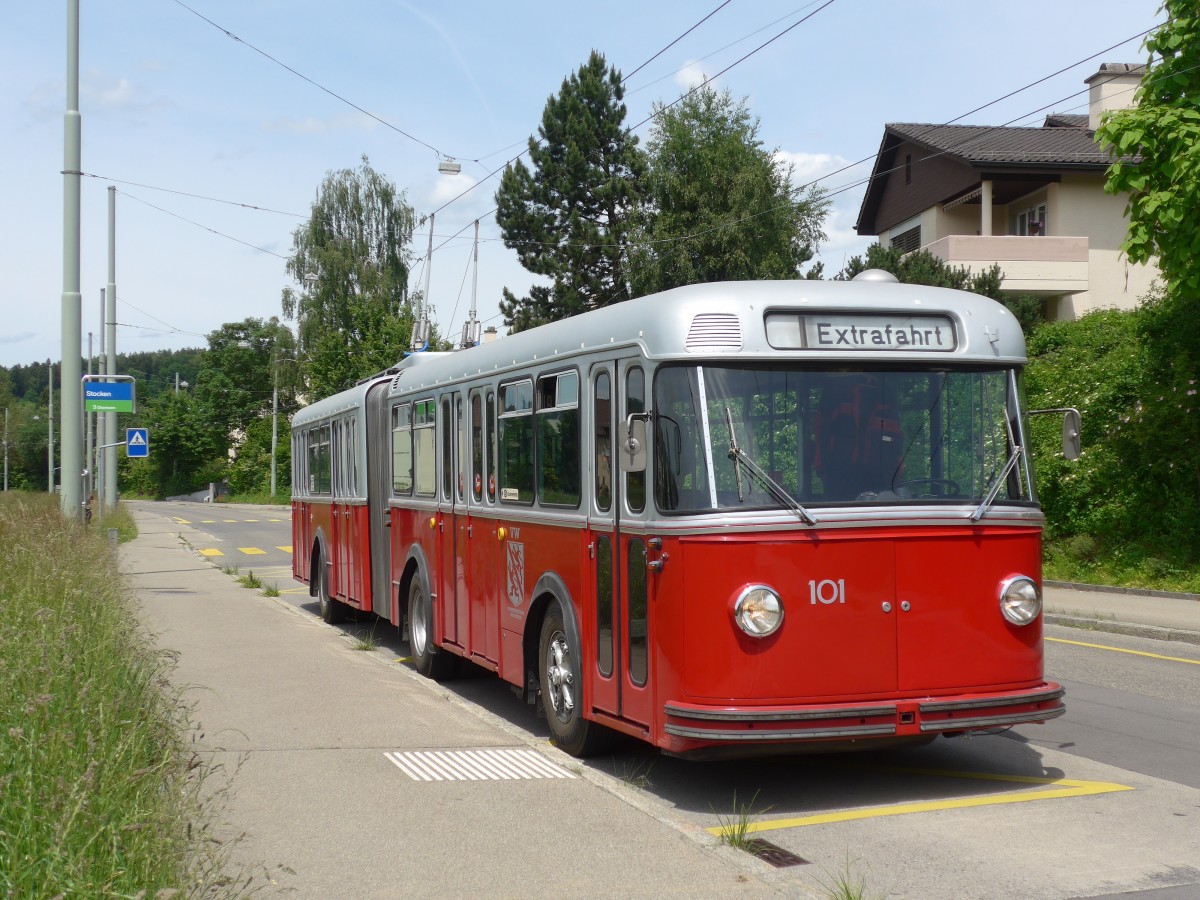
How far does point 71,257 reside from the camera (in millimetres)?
19281

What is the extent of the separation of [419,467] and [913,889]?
7.96 meters

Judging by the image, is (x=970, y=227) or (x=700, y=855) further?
(x=970, y=227)

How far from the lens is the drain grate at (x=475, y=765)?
8.10 metres

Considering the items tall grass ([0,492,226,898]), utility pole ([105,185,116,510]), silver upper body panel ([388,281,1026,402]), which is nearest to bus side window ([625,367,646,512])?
silver upper body panel ([388,281,1026,402])

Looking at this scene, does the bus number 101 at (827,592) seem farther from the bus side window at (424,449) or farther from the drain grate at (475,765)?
the bus side window at (424,449)

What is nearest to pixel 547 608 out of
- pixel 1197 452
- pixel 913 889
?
pixel 913 889

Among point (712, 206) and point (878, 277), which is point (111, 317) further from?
point (878, 277)

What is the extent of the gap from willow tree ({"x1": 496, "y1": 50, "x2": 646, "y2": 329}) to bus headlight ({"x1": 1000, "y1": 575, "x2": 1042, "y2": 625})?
4242 centimetres

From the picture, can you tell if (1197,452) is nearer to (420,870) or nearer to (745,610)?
(745,610)

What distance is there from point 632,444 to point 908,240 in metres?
38.3

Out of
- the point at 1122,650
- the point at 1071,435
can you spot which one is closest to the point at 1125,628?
the point at 1122,650

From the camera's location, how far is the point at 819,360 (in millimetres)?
7469

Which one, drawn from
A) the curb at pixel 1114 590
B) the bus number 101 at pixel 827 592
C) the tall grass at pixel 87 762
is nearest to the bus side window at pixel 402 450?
the tall grass at pixel 87 762

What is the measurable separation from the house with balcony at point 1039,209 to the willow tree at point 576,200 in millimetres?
12154
